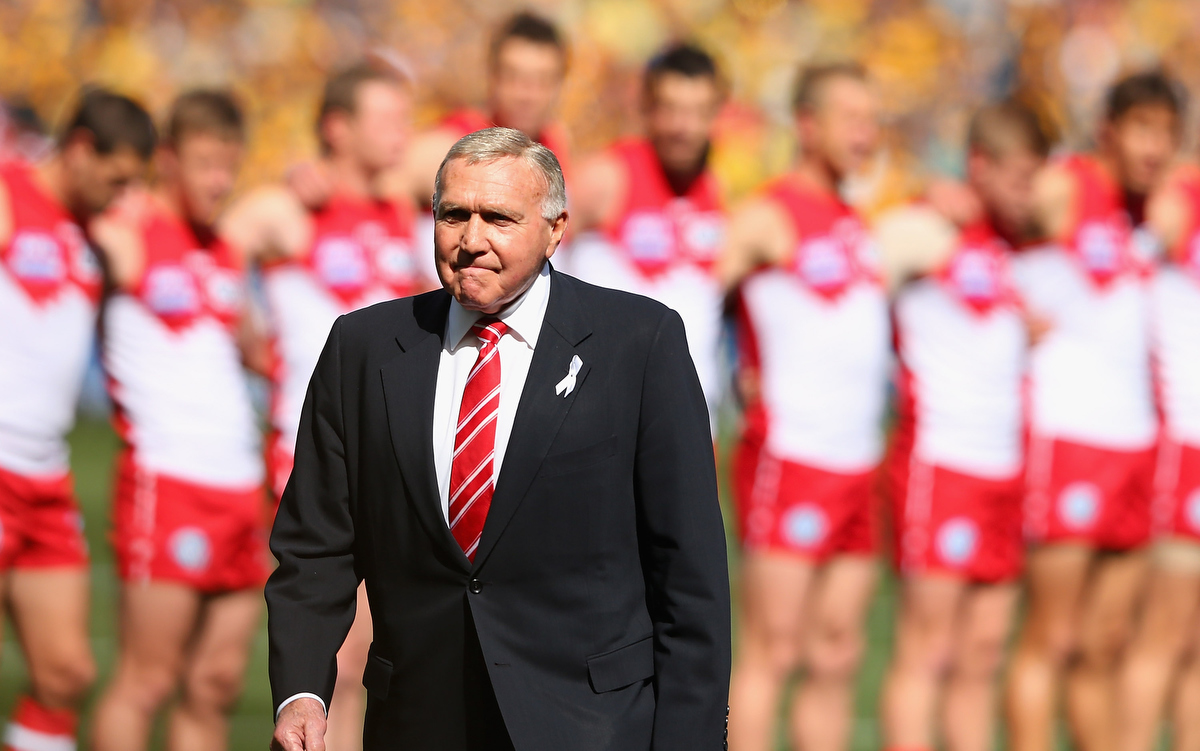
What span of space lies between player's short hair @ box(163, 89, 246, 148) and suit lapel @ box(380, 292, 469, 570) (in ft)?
9.92

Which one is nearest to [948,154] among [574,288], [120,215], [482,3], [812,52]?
[812,52]

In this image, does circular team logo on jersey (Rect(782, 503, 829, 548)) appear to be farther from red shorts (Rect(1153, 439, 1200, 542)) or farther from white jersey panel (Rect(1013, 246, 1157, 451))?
red shorts (Rect(1153, 439, 1200, 542))

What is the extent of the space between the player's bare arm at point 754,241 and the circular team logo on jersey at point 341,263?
58.0 inches

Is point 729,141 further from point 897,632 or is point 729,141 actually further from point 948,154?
point 897,632

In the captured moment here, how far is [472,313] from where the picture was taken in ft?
10.2

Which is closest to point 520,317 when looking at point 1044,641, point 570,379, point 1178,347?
point 570,379

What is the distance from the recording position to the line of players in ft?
18.3

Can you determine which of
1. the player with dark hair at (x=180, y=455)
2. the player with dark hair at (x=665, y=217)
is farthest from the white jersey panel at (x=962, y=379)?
the player with dark hair at (x=180, y=455)

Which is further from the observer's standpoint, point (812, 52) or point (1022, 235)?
point (812, 52)

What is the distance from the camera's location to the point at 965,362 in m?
6.26

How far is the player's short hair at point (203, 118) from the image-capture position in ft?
19.1

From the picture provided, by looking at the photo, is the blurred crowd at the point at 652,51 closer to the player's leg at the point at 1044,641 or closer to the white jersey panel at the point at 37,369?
the player's leg at the point at 1044,641

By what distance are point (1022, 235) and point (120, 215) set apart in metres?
3.74

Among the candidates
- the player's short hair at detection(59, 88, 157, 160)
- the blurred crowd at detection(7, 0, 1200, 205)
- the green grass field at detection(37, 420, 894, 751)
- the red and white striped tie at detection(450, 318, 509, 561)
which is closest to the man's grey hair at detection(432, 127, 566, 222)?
the red and white striped tie at detection(450, 318, 509, 561)
